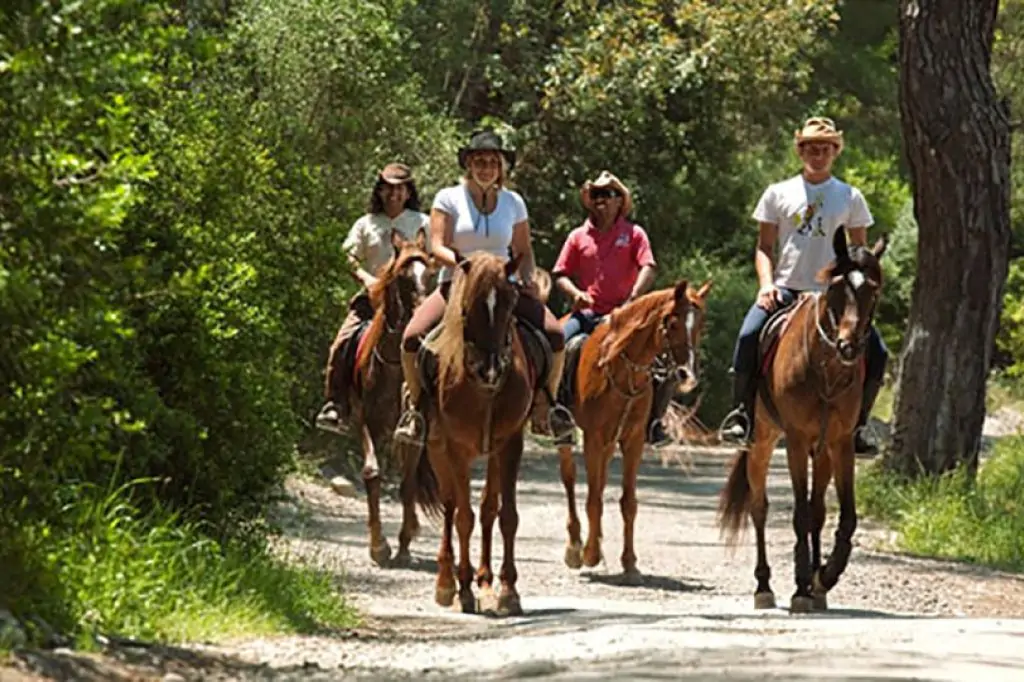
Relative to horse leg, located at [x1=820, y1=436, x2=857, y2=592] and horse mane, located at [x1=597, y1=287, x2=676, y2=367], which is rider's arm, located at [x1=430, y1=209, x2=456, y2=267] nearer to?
horse mane, located at [x1=597, y1=287, x2=676, y2=367]

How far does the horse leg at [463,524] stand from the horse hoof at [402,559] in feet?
9.77

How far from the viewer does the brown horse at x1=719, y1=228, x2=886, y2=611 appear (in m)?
15.3

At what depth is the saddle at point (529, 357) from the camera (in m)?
15.9

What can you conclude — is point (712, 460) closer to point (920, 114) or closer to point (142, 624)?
point (920, 114)

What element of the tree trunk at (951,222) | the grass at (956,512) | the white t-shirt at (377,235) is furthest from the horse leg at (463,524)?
the tree trunk at (951,222)

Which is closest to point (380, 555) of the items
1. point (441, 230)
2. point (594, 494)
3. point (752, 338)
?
point (594, 494)

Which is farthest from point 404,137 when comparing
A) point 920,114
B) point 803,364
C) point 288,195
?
point 803,364

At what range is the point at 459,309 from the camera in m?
15.2

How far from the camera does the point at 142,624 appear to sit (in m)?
11.8

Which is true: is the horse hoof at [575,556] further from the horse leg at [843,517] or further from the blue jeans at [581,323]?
the horse leg at [843,517]

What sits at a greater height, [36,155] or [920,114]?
[920,114]

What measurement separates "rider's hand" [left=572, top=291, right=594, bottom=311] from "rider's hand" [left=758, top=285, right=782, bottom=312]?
2797 millimetres

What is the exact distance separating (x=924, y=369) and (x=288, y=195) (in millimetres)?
7838

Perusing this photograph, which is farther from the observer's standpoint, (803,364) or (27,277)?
(803,364)
